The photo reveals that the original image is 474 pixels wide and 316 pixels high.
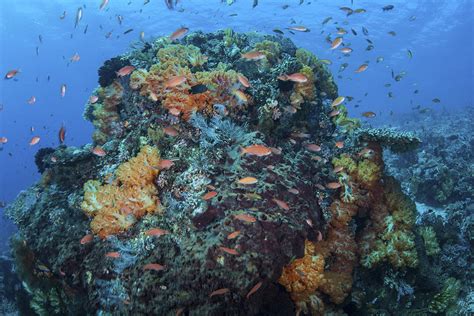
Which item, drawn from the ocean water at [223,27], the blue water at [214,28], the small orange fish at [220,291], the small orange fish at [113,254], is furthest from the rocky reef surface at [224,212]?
the ocean water at [223,27]

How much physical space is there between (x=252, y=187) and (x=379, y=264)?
10.5 feet

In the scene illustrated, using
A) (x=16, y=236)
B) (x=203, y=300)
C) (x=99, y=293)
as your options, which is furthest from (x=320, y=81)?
(x=16, y=236)

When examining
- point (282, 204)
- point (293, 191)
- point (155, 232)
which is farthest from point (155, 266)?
point (293, 191)

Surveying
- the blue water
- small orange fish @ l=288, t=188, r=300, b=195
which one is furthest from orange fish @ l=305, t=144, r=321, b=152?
the blue water

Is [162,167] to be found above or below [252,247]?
above

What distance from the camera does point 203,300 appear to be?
4.53 metres

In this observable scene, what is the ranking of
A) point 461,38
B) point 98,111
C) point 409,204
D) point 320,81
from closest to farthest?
point 409,204 → point 98,111 → point 320,81 → point 461,38

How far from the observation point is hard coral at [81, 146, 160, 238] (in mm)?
5750

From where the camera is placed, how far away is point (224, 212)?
5.23 meters

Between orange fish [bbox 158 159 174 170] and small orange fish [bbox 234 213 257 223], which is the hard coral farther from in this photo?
small orange fish [bbox 234 213 257 223]

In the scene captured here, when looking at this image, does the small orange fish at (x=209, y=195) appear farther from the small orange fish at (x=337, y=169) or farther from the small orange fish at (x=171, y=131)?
the small orange fish at (x=337, y=169)

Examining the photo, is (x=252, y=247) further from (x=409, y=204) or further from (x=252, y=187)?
(x=409, y=204)

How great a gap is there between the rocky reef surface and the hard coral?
0.08ft

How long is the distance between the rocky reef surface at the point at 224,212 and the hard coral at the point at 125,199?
0.03 meters
